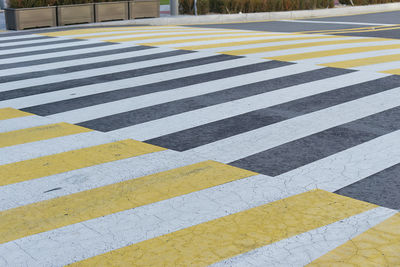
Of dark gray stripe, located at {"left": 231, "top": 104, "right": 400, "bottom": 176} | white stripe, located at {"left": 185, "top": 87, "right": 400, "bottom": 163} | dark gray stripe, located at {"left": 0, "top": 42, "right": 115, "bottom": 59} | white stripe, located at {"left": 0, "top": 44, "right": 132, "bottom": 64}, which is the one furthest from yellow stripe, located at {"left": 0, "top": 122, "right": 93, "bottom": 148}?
dark gray stripe, located at {"left": 0, "top": 42, "right": 115, "bottom": 59}

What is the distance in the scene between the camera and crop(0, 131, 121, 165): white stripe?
18.0 feet

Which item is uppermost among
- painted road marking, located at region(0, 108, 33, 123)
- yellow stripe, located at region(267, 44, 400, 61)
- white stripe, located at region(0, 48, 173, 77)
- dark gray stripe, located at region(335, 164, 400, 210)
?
yellow stripe, located at region(267, 44, 400, 61)


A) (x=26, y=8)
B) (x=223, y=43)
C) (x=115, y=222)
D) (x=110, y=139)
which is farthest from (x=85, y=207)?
(x=26, y=8)

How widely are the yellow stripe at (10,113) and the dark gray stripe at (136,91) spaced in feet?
0.45

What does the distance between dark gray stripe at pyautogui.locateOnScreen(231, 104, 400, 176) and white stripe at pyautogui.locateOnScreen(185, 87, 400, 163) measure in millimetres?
115

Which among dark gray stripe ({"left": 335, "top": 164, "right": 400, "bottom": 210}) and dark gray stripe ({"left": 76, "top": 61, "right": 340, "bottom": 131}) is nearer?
dark gray stripe ({"left": 335, "top": 164, "right": 400, "bottom": 210})

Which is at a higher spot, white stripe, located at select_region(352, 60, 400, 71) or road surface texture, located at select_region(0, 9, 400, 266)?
white stripe, located at select_region(352, 60, 400, 71)

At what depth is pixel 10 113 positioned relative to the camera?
7219mm

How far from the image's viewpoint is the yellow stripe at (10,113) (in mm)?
7058

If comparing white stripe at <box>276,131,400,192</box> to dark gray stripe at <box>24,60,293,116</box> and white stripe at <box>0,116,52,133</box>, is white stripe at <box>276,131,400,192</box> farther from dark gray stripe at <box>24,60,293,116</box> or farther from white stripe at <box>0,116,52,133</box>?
dark gray stripe at <box>24,60,293,116</box>

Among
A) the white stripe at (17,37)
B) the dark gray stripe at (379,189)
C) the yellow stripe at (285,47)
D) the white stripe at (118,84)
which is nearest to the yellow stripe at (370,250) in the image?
the dark gray stripe at (379,189)

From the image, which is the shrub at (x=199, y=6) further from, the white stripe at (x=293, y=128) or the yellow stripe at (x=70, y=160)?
the yellow stripe at (x=70, y=160)

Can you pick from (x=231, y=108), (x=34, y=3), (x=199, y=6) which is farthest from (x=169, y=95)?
(x=199, y=6)

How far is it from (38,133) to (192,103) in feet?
6.77
